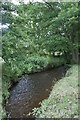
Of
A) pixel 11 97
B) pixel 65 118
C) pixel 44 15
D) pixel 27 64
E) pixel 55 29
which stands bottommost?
pixel 11 97

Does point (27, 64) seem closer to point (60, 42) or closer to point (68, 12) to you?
point (68, 12)

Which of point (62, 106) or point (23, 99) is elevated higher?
point (62, 106)

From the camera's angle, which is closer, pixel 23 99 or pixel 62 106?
pixel 62 106

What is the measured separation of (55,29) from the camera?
9797mm

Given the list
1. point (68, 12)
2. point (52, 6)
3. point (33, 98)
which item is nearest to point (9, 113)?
point (33, 98)

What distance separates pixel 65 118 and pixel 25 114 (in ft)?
10.3

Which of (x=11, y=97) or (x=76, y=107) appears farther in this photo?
(x=11, y=97)

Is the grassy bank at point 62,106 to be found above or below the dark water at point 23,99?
above

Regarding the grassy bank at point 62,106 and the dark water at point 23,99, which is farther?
the dark water at point 23,99

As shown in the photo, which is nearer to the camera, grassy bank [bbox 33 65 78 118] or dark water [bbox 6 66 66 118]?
grassy bank [bbox 33 65 78 118]

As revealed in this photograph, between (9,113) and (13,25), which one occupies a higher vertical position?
(13,25)

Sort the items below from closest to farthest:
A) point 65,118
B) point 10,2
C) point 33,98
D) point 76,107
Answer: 1. point 65,118
2. point 76,107
3. point 10,2
4. point 33,98

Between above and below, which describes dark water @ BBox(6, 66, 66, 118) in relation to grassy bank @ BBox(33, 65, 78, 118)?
below

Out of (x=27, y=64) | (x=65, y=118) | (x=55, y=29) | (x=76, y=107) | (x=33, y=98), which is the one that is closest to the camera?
(x=65, y=118)
